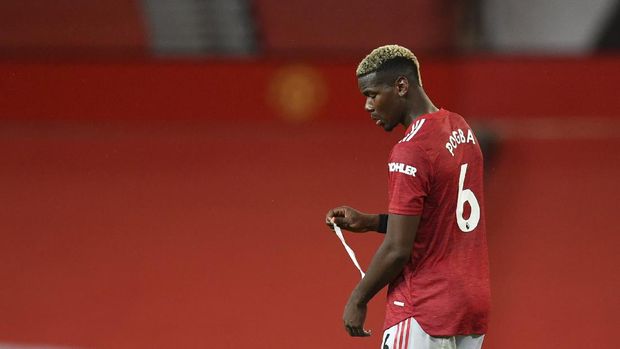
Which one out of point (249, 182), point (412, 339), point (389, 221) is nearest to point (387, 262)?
point (389, 221)

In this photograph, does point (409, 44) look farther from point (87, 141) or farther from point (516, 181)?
point (87, 141)

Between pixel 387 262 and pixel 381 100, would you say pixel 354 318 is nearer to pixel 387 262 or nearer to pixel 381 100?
pixel 387 262

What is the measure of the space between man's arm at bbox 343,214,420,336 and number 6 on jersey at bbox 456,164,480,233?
142 millimetres

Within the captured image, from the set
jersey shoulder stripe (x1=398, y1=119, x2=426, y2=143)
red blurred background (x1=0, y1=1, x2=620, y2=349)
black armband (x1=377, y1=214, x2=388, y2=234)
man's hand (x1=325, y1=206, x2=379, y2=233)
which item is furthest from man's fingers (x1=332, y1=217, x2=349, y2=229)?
red blurred background (x1=0, y1=1, x2=620, y2=349)

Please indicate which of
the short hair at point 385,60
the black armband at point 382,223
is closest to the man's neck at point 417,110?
the short hair at point 385,60

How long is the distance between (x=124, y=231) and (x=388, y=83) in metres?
4.06

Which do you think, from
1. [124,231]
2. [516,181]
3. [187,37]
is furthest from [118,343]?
[187,37]

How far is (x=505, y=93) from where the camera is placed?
7723 millimetres

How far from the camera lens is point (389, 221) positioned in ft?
9.50

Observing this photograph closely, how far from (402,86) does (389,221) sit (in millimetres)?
412

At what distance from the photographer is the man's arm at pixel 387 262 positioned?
2.87 m

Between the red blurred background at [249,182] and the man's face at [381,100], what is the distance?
8.04 feet

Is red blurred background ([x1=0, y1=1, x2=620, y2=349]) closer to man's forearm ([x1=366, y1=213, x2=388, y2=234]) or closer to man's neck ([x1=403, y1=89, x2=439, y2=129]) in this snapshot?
man's forearm ([x1=366, y1=213, x2=388, y2=234])

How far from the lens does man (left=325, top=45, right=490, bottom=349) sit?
2.88m
